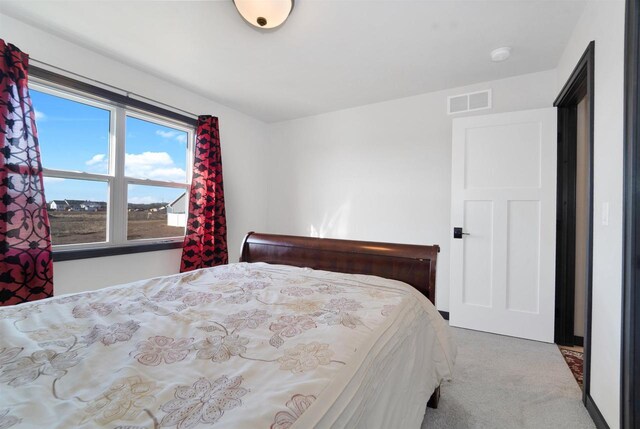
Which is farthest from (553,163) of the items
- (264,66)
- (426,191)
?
(264,66)

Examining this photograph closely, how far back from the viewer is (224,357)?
790 mm

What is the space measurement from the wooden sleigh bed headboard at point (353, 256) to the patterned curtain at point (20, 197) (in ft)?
4.49

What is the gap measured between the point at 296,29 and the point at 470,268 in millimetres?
2526

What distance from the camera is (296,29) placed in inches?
77.7

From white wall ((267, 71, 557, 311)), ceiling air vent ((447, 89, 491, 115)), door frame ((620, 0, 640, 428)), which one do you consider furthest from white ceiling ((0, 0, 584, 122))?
door frame ((620, 0, 640, 428))

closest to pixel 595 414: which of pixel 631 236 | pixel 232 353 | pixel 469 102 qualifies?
pixel 631 236

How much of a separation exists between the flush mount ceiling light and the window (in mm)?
1561

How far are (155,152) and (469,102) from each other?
10.7ft

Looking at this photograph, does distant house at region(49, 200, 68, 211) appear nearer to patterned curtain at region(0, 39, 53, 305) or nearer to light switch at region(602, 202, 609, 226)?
patterned curtain at region(0, 39, 53, 305)

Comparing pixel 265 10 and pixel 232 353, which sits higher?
pixel 265 10

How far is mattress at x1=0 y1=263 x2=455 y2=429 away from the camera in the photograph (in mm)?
577

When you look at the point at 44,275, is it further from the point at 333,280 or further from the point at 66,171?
the point at 333,280

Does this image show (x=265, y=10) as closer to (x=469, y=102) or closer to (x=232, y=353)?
(x=232, y=353)

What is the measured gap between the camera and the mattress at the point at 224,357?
1.89ft
